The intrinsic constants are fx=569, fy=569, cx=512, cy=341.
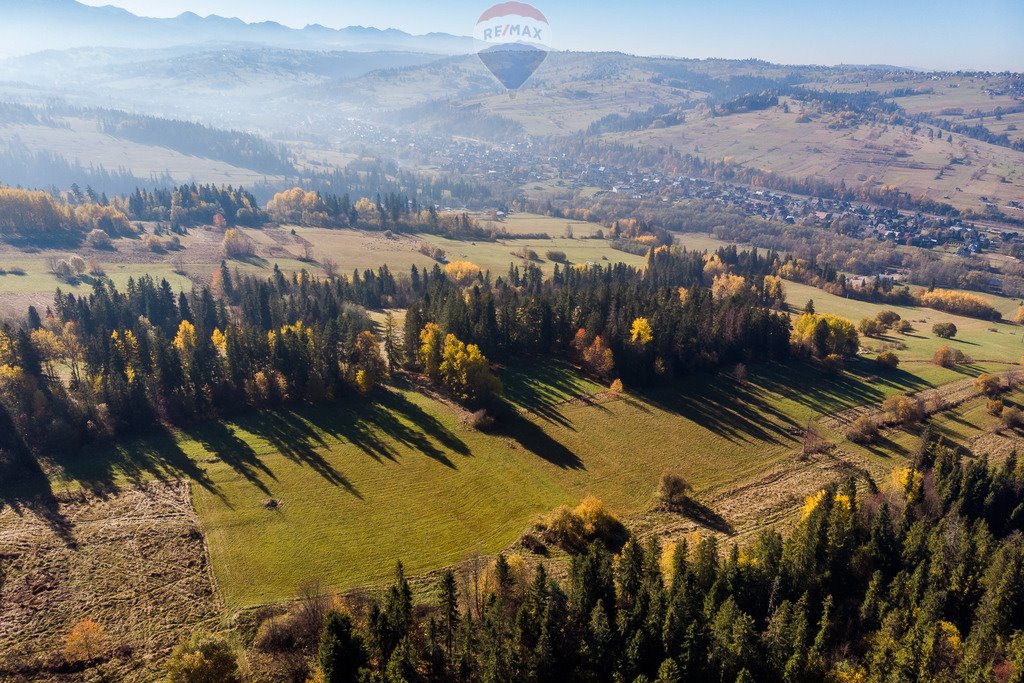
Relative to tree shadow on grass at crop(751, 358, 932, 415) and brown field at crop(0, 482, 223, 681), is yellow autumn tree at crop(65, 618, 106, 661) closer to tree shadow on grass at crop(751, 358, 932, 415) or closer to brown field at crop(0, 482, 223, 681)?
brown field at crop(0, 482, 223, 681)

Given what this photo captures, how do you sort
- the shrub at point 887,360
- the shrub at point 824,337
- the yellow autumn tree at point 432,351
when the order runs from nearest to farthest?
the yellow autumn tree at point 432,351 < the shrub at point 887,360 < the shrub at point 824,337

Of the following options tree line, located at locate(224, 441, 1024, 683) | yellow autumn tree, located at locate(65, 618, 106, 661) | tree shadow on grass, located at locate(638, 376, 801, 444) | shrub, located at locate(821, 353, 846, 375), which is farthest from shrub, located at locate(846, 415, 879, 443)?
yellow autumn tree, located at locate(65, 618, 106, 661)

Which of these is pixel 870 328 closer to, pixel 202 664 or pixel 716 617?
pixel 716 617

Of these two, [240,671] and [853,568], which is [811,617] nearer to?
[853,568]

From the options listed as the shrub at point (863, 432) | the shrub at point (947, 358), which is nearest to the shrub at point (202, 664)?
the shrub at point (863, 432)

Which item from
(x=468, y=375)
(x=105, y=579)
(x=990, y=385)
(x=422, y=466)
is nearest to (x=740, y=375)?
(x=990, y=385)

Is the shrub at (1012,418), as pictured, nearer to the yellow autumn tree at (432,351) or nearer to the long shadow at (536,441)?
the long shadow at (536,441)
